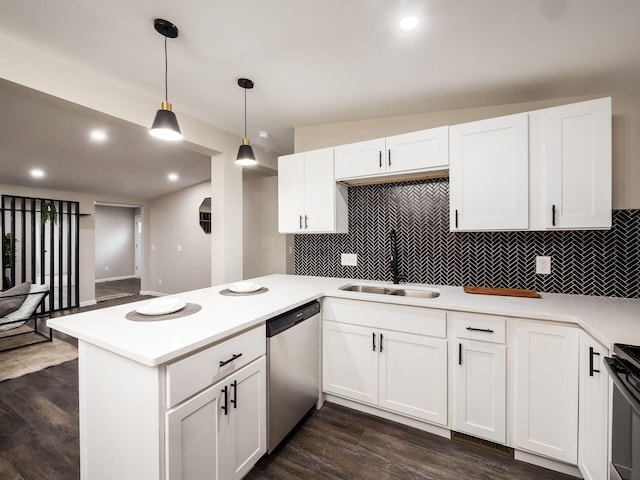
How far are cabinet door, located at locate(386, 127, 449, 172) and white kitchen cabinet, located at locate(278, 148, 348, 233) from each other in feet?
1.83

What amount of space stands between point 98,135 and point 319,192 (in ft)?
10.0

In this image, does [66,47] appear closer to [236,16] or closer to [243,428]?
[236,16]

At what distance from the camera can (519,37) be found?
1.56m

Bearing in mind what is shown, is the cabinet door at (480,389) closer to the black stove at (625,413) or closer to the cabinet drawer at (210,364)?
the black stove at (625,413)

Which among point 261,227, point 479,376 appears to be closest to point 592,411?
point 479,376

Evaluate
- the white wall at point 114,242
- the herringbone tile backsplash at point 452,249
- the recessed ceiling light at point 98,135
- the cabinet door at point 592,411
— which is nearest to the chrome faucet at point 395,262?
the herringbone tile backsplash at point 452,249

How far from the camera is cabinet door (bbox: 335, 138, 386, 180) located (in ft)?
7.59

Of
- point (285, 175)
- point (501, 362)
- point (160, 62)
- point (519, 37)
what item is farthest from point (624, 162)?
point (160, 62)

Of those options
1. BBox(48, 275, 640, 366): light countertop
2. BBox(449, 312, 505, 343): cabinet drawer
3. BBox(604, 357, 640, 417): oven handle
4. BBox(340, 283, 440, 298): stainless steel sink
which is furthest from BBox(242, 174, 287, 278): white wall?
BBox(604, 357, 640, 417): oven handle

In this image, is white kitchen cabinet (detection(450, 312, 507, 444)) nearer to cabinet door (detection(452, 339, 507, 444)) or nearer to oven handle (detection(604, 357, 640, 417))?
cabinet door (detection(452, 339, 507, 444))

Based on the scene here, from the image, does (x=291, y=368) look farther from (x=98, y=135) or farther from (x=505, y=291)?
(x=98, y=135)

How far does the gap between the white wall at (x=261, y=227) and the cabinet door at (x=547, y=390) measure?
3.43m

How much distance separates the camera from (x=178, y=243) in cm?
624

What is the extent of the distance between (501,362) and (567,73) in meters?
1.97
